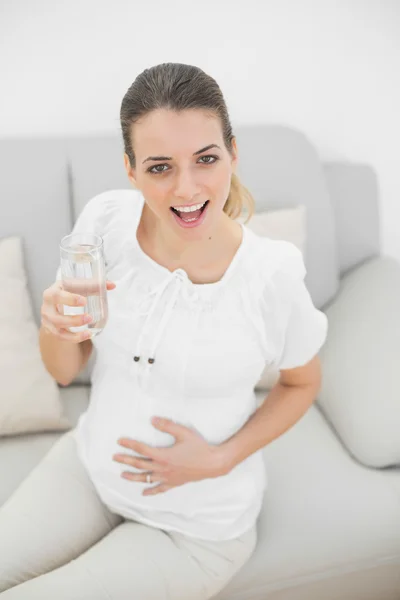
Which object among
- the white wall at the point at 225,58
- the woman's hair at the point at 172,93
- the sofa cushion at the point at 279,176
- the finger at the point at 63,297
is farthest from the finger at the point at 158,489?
the white wall at the point at 225,58

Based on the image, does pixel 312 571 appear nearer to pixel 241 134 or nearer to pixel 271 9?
pixel 241 134

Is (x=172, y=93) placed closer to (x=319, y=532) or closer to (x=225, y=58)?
(x=319, y=532)

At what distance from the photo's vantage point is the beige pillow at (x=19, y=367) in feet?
A: 5.32

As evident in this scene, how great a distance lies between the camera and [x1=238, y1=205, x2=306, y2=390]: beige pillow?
177cm

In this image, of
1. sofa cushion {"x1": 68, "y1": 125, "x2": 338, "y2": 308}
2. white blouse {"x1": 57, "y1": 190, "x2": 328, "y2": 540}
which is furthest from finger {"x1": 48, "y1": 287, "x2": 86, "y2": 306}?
sofa cushion {"x1": 68, "y1": 125, "x2": 338, "y2": 308}

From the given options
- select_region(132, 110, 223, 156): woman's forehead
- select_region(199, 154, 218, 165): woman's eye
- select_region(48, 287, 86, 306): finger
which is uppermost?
select_region(132, 110, 223, 156): woman's forehead

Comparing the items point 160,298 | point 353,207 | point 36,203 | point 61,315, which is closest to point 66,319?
point 61,315

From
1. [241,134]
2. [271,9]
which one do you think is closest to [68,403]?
[241,134]

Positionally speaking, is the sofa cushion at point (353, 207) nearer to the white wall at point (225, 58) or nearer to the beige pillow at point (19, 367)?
the white wall at point (225, 58)

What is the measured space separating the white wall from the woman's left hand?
1.09 meters

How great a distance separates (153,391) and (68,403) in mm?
620

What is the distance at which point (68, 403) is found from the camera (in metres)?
1.77

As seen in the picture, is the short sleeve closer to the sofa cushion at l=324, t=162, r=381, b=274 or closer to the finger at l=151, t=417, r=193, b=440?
the finger at l=151, t=417, r=193, b=440

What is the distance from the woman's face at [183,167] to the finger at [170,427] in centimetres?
35
